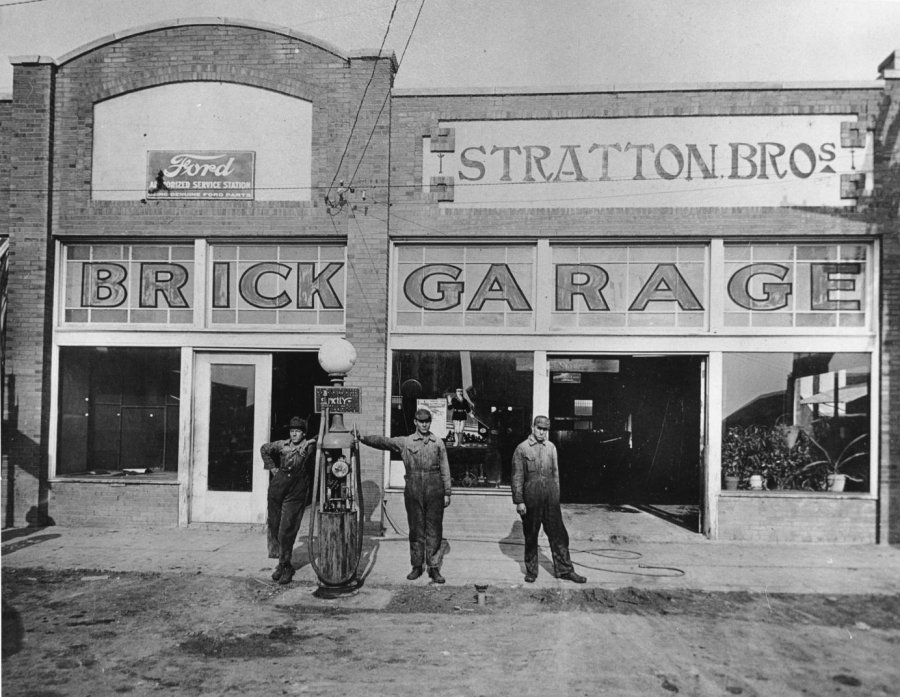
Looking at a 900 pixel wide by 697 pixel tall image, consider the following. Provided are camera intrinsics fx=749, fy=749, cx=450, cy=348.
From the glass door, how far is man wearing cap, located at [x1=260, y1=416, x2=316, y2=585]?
243cm

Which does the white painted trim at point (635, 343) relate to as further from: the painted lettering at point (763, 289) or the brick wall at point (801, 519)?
the brick wall at point (801, 519)

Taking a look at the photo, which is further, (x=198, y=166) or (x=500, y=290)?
(x=198, y=166)

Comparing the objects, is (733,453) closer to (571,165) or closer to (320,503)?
(571,165)

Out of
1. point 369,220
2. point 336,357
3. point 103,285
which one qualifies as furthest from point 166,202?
point 336,357

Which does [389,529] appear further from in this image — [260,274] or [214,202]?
[214,202]

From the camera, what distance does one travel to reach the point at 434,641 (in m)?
6.11

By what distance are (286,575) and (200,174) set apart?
19.3 feet

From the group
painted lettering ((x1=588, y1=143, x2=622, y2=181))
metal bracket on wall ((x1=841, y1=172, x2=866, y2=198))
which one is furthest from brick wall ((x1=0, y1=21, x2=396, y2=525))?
metal bracket on wall ((x1=841, y1=172, x2=866, y2=198))

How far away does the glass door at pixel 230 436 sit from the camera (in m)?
10.6

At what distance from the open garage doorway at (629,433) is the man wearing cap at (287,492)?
6361 millimetres

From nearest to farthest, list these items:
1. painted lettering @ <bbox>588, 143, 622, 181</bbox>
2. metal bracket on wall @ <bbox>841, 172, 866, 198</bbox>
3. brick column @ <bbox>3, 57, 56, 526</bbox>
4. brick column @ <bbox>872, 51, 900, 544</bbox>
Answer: brick column @ <bbox>872, 51, 900, 544</bbox> < metal bracket on wall @ <bbox>841, 172, 866, 198</bbox> < painted lettering @ <bbox>588, 143, 622, 181</bbox> < brick column @ <bbox>3, 57, 56, 526</bbox>

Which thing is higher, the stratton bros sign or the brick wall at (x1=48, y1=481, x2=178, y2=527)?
the stratton bros sign

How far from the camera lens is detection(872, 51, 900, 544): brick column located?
31.9ft

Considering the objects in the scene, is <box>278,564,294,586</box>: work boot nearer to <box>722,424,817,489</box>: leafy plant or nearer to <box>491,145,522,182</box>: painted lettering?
<box>491,145,522,182</box>: painted lettering
